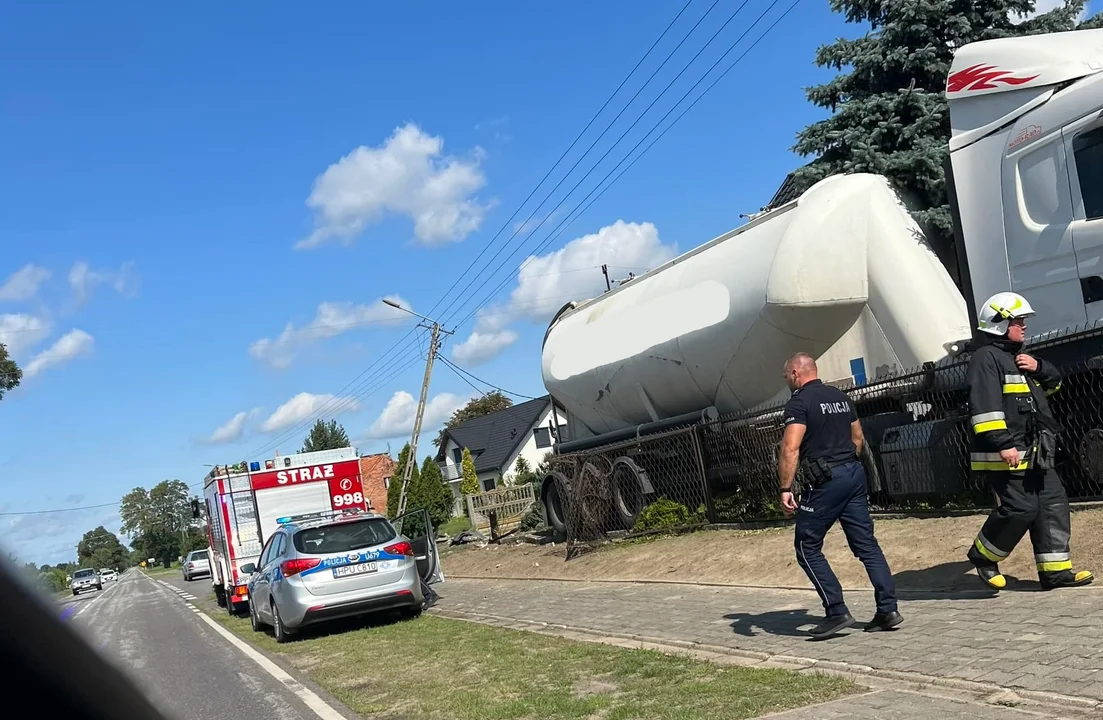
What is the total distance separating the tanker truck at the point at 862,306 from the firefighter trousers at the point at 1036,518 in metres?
1.82

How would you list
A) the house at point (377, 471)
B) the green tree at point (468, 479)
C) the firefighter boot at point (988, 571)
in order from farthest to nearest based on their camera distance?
the house at point (377, 471) → the green tree at point (468, 479) → the firefighter boot at point (988, 571)

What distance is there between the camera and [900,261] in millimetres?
11086

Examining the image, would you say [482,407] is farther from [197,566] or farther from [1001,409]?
[1001,409]

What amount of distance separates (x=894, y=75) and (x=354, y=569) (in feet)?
40.5

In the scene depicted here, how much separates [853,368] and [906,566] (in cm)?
332

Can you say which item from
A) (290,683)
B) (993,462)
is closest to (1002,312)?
(993,462)

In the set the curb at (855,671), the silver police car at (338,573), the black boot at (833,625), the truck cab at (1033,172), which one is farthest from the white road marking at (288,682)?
the truck cab at (1033,172)

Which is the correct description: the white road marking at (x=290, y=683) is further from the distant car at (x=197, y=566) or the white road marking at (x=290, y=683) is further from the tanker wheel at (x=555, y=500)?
the distant car at (x=197, y=566)

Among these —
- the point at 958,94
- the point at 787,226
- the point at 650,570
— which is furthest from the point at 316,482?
the point at 958,94

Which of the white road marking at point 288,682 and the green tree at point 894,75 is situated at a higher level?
the green tree at point 894,75

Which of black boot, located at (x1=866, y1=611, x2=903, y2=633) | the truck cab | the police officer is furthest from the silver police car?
the truck cab

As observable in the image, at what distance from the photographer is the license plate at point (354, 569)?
475 inches

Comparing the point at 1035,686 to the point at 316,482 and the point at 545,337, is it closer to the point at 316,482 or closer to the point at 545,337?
Answer: the point at 545,337

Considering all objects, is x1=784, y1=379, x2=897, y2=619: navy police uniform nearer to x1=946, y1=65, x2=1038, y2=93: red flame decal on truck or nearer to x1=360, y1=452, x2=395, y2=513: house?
x1=946, y1=65, x2=1038, y2=93: red flame decal on truck
